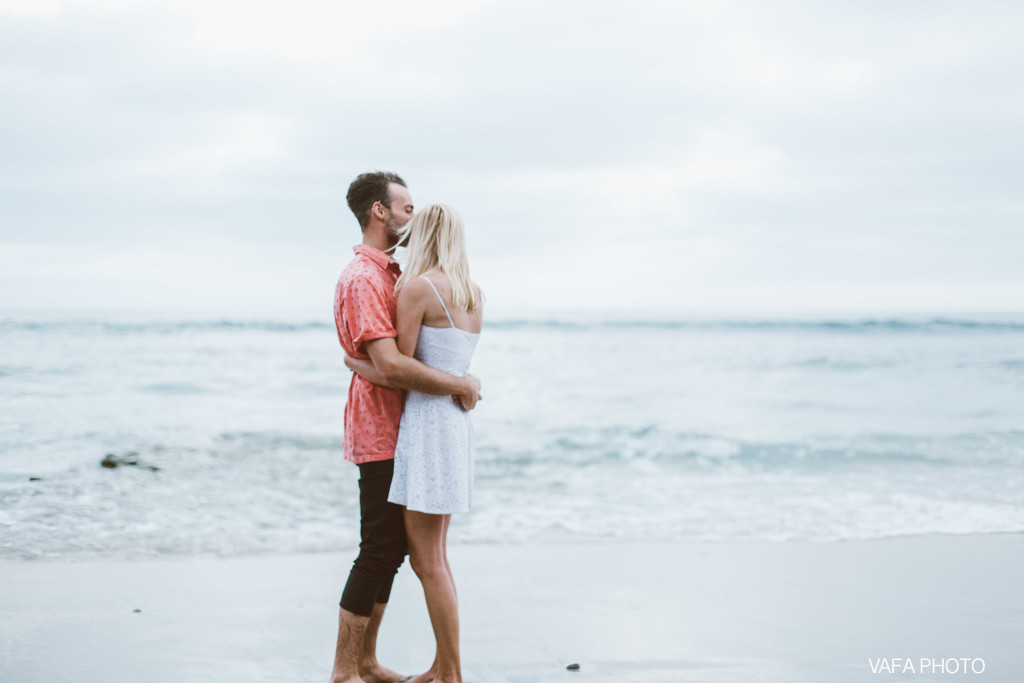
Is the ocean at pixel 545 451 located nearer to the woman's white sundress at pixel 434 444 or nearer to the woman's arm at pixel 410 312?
the woman's white sundress at pixel 434 444

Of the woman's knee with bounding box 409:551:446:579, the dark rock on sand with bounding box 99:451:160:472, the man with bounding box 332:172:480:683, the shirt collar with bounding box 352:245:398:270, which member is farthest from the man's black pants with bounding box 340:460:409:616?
the dark rock on sand with bounding box 99:451:160:472

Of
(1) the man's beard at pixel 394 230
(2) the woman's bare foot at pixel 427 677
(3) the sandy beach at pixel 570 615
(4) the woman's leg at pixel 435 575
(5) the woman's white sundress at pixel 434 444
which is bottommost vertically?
(3) the sandy beach at pixel 570 615

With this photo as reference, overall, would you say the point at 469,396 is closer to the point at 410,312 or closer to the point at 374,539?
the point at 410,312

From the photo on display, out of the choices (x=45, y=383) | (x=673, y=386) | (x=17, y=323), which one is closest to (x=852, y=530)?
(x=673, y=386)

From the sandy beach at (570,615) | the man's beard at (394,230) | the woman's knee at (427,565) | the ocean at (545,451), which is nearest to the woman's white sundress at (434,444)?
the woman's knee at (427,565)

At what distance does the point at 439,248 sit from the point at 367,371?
1.82 ft

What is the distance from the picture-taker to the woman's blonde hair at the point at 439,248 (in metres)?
3.00

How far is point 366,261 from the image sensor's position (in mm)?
3129

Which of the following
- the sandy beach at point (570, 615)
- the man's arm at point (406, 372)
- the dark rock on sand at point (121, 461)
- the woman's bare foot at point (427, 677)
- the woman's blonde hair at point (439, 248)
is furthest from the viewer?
the dark rock on sand at point (121, 461)

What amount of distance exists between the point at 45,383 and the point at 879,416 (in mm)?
16246

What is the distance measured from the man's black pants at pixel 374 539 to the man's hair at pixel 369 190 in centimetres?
105

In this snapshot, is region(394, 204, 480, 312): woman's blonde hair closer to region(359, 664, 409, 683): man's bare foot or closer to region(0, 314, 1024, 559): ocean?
region(359, 664, 409, 683): man's bare foot

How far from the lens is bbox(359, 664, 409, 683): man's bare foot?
334cm

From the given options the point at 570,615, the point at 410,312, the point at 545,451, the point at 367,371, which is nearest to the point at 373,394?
the point at 367,371
